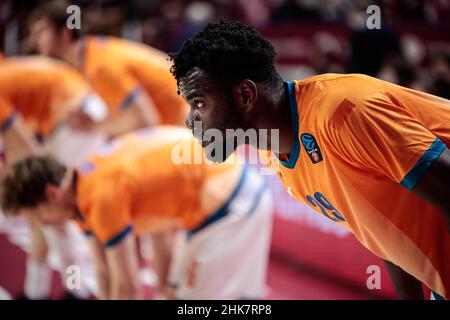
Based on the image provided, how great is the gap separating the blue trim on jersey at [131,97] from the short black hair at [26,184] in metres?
1.98

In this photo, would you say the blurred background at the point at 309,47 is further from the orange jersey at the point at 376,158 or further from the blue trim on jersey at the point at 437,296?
the orange jersey at the point at 376,158

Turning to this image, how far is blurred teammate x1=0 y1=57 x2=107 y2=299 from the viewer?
4922 millimetres

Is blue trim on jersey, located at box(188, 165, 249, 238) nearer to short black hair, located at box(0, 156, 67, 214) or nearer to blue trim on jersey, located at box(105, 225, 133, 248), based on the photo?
blue trim on jersey, located at box(105, 225, 133, 248)

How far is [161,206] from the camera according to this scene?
3682mm

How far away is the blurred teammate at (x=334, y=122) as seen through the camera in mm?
1940

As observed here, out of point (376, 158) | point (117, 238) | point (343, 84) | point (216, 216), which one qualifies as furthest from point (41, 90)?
point (376, 158)

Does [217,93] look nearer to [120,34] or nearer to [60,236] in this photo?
[60,236]

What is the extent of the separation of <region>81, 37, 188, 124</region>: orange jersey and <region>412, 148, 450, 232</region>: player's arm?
3620mm

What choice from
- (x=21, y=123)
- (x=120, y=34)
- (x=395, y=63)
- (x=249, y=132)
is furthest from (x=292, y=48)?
(x=249, y=132)

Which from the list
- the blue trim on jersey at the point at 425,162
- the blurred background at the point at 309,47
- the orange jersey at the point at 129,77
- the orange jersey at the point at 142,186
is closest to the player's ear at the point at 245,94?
the blue trim on jersey at the point at 425,162

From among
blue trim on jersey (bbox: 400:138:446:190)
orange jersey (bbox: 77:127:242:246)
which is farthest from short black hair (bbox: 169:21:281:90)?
orange jersey (bbox: 77:127:242:246)

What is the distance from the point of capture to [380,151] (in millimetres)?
1864
